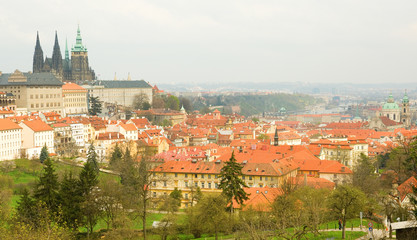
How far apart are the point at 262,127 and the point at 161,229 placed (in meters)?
82.2

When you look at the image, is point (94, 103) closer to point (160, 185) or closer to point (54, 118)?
point (54, 118)

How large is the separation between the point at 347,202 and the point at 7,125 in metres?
51.5

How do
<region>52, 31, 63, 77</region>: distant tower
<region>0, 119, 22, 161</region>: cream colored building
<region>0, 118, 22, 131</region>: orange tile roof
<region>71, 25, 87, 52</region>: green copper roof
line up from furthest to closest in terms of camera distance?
<region>71, 25, 87, 52</region>: green copper roof
<region>52, 31, 63, 77</region>: distant tower
<region>0, 118, 22, 131</region>: orange tile roof
<region>0, 119, 22, 161</region>: cream colored building

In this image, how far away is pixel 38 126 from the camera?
8244cm

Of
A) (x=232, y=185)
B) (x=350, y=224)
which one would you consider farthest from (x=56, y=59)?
(x=350, y=224)

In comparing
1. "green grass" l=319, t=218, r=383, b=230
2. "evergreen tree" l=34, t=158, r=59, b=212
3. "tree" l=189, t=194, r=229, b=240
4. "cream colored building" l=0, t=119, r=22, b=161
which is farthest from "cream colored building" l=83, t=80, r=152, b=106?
"green grass" l=319, t=218, r=383, b=230

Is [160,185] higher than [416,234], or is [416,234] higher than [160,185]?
[416,234]

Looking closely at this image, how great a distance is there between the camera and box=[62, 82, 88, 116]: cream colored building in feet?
407

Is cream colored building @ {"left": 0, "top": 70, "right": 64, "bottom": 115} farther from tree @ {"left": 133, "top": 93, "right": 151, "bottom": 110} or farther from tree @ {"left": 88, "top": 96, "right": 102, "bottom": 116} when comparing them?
tree @ {"left": 133, "top": 93, "right": 151, "bottom": 110}

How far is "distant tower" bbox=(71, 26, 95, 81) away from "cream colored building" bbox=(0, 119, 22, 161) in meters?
79.9

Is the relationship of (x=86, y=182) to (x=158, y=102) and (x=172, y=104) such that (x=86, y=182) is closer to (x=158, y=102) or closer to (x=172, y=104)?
(x=158, y=102)

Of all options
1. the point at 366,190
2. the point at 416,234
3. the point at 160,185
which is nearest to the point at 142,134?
the point at 160,185

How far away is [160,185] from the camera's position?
196ft

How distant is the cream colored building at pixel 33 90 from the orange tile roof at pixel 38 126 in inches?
990
